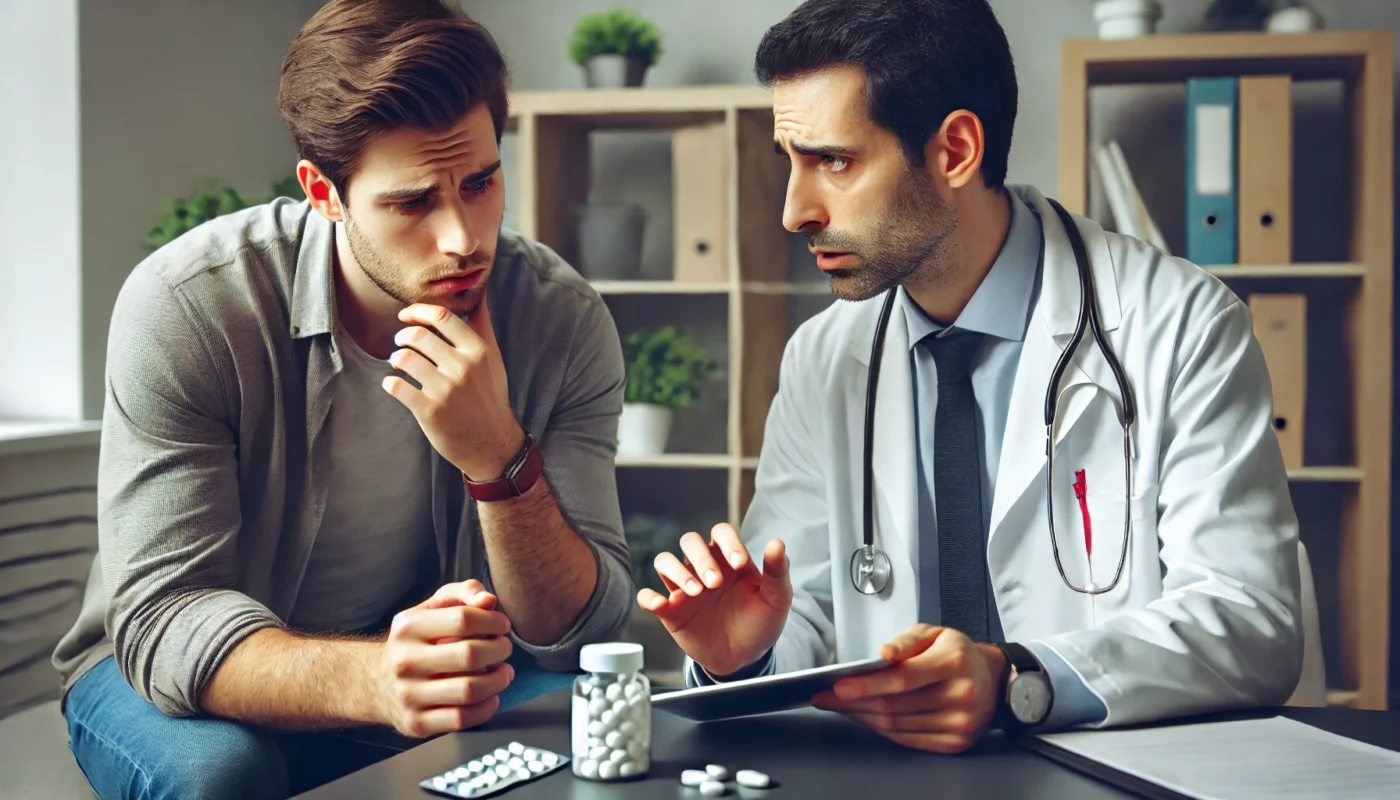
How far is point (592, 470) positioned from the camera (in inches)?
70.1

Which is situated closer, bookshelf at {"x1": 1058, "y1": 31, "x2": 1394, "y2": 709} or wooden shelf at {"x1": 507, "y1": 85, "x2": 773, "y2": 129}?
bookshelf at {"x1": 1058, "y1": 31, "x2": 1394, "y2": 709}

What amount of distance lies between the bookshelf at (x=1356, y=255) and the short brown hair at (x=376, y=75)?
5.13ft

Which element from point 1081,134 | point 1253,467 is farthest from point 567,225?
point 1253,467

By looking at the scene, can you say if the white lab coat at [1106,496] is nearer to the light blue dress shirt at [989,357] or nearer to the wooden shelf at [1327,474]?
the light blue dress shirt at [989,357]

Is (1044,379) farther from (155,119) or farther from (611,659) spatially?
(155,119)

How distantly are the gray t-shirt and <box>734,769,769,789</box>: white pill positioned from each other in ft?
3.04

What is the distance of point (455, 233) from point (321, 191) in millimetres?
238

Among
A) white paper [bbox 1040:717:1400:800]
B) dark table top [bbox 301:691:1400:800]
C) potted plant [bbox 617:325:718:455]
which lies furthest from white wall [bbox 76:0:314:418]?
white paper [bbox 1040:717:1400:800]

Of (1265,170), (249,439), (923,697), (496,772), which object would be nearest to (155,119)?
(249,439)

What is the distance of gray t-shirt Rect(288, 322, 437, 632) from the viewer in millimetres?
1679

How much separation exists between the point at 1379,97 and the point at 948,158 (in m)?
1.55

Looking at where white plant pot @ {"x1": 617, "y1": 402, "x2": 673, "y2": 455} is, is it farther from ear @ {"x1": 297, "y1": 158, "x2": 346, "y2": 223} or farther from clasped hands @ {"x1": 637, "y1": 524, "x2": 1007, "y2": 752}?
clasped hands @ {"x1": 637, "y1": 524, "x2": 1007, "y2": 752}

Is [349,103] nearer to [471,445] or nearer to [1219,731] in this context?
[471,445]

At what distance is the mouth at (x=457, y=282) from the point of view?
159 centimetres
